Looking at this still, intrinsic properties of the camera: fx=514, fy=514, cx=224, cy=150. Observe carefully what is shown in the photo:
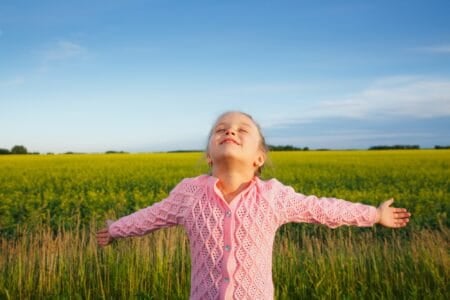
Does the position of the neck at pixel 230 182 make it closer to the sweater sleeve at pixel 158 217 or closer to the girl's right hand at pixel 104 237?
the sweater sleeve at pixel 158 217

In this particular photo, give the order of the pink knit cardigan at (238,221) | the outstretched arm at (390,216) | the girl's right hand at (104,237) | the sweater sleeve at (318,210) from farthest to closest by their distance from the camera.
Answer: the girl's right hand at (104,237), the outstretched arm at (390,216), the sweater sleeve at (318,210), the pink knit cardigan at (238,221)

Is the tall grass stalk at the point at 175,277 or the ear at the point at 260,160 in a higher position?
the ear at the point at 260,160

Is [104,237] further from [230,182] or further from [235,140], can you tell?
[235,140]

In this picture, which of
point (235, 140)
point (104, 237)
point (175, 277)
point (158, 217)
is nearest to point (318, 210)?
point (235, 140)

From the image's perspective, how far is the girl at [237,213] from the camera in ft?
8.82

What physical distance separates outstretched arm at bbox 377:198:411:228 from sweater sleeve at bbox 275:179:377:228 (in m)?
0.04

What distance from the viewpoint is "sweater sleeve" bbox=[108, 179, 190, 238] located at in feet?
9.47

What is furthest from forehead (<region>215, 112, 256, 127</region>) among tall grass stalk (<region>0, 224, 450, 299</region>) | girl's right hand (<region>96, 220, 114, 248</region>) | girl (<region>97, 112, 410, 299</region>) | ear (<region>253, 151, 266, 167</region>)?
tall grass stalk (<region>0, 224, 450, 299</region>)

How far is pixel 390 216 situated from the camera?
2.94 metres

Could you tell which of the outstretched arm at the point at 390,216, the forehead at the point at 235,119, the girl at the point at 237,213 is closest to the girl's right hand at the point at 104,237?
the girl at the point at 237,213

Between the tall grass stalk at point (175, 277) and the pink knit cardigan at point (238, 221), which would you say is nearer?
the pink knit cardigan at point (238, 221)

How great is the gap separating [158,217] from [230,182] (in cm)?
50

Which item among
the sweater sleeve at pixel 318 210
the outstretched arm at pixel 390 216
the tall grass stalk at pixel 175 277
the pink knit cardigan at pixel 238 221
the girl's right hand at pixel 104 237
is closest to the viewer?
the pink knit cardigan at pixel 238 221

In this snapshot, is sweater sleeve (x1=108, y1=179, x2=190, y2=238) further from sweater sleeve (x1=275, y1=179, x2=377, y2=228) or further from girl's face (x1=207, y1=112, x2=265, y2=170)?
sweater sleeve (x1=275, y1=179, x2=377, y2=228)
